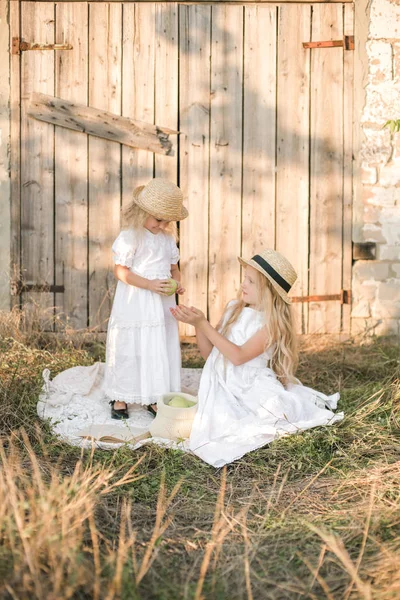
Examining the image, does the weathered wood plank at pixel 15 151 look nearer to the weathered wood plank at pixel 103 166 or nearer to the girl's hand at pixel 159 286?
the weathered wood plank at pixel 103 166

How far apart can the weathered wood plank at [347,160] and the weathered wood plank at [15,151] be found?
234 cm

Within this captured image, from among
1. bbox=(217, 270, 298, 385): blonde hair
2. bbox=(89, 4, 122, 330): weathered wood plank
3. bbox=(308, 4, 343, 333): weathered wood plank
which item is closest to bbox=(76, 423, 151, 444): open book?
bbox=(217, 270, 298, 385): blonde hair

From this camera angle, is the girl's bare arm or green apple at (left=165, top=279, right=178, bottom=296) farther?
green apple at (left=165, top=279, right=178, bottom=296)

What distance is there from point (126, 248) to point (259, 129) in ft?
5.76

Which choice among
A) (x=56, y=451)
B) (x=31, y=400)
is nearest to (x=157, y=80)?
(x=31, y=400)

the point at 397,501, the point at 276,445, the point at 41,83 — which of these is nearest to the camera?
the point at 397,501

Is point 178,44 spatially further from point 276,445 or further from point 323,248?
point 276,445

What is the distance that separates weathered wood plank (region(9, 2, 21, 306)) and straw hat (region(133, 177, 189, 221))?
4.89 feet

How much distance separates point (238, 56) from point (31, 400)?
2869 millimetres

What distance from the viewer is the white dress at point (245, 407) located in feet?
11.2

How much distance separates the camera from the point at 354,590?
2.19 m

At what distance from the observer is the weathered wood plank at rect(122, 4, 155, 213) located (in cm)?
515

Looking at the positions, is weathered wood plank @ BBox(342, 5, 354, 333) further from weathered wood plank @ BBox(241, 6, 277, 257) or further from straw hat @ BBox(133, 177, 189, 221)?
straw hat @ BBox(133, 177, 189, 221)

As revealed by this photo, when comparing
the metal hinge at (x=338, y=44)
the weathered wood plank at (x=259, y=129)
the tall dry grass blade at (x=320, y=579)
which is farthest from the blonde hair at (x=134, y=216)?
the tall dry grass blade at (x=320, y=579)
